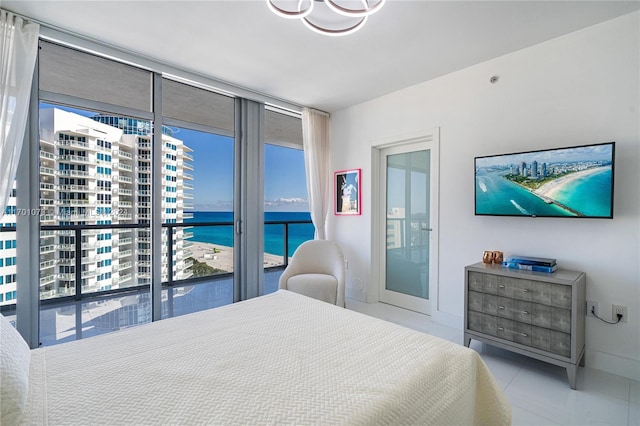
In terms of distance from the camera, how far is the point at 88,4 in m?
2.04

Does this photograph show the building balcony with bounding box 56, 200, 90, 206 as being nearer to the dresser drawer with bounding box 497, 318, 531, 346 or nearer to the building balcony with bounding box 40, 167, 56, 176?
the building balcony with bounding box 40, 167, 56, 176

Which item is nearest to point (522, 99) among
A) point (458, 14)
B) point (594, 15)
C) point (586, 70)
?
point (586, 70)

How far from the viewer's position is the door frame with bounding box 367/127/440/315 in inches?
126

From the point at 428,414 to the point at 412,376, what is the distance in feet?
0.40

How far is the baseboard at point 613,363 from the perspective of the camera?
6.93 feet

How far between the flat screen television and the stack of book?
14.7 inches

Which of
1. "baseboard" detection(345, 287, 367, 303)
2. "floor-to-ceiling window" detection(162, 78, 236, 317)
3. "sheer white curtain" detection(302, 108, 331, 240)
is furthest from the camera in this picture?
"sheer white curtain" detection(302, 108, 331, 240)

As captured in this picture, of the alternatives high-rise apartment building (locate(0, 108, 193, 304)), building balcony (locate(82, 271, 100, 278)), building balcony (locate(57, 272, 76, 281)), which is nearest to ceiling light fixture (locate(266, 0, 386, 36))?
high-rise apartment building (locate(0, 108, 193, 304))

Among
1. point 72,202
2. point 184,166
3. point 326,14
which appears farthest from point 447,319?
point 72,202

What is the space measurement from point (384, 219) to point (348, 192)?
644mm

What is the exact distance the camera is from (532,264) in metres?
2.32

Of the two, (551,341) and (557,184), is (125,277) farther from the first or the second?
(557,184)

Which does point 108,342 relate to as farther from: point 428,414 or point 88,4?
point 88,4

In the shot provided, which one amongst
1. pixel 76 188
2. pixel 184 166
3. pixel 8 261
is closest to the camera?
pixel 8 261
